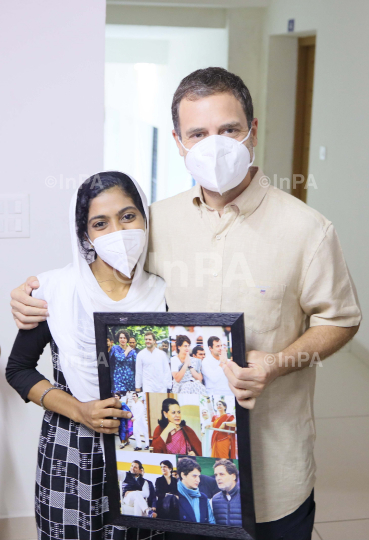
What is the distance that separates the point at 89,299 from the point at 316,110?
16.0 ft

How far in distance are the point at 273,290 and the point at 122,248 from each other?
1.16 feet

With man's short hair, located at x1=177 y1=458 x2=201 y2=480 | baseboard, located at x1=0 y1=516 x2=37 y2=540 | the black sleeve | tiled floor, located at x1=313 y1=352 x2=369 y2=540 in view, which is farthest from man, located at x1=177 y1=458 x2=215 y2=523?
tiled floor, located at x1=313 y1=352 x2=369 y2=540

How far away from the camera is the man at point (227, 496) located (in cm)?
119

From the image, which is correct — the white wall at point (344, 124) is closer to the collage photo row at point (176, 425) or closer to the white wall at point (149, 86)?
the white wall at point (149, 86)

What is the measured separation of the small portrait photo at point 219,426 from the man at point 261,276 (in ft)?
0.47

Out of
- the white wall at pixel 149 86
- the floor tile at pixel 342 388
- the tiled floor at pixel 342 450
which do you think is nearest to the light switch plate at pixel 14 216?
the tiled floor at pixel 342 450

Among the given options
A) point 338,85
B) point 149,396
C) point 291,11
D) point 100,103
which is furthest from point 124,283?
point 291,11

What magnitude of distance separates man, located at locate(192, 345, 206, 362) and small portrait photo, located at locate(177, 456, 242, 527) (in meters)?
0.22

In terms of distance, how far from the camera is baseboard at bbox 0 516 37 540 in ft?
7.41

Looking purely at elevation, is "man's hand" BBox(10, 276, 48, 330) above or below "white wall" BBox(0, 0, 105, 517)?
below

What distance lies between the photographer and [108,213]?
1.29m

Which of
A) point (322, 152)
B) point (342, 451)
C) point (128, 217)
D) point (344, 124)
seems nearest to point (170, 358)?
point (128, 217)

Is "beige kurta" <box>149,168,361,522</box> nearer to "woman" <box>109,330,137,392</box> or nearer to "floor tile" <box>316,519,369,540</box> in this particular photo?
"woman" <box>109,330,137,392</box>

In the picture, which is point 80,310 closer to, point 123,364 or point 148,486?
point 123,364
